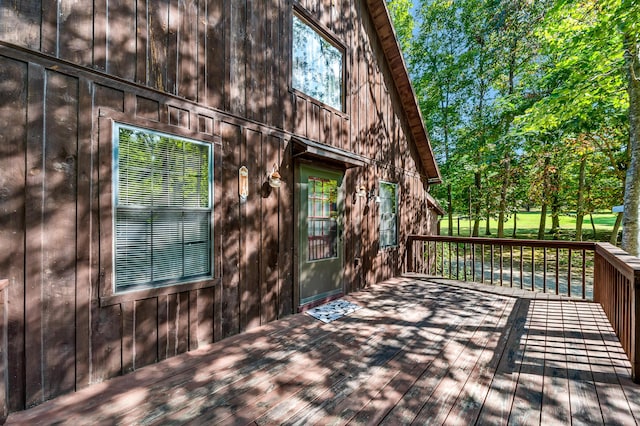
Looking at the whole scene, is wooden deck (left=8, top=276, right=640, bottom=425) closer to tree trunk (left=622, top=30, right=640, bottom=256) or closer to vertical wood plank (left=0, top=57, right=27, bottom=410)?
vertical wood plank (left=0, top=57, right=27, bottom=410)

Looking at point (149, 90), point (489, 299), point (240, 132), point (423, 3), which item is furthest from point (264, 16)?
point (423, 3)

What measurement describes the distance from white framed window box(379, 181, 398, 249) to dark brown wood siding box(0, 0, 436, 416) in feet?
8.22

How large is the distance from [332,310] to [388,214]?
9.43 feet

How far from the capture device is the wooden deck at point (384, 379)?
1.78 metres

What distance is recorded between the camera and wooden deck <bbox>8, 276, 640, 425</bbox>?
5.85 ft

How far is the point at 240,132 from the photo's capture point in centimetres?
A: 317

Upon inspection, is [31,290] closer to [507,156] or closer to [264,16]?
[264,16]

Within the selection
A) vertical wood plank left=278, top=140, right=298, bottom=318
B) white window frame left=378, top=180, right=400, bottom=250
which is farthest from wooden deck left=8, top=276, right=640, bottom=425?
white window frame left=378, top=180, right=400, bottom=250

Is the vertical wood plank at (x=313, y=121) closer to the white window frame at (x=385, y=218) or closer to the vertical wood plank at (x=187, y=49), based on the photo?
the vertical wood plank at (x=187, y=49)

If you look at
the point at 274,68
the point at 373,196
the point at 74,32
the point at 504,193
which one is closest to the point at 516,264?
the point at 504,193

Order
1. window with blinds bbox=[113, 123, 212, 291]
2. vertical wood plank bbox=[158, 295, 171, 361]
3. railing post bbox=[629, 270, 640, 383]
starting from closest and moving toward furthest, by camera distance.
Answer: railing post bbox=[629, 270, 640, 383] → window with blinds bbox=[113, 123, 212, 291] → vertical wood plank bbox=[158, 295, 171, 361]

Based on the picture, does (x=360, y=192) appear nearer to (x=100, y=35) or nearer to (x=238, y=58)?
(x=238, y=58)

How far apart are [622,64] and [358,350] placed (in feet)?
24.5

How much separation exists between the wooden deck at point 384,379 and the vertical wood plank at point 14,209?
35cm
